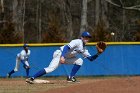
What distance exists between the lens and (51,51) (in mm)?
21688

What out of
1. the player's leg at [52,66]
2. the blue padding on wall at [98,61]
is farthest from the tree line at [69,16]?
the player's leg at [52,66]

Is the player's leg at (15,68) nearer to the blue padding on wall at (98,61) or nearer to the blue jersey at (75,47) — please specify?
the blue padding on wall at (98,61)

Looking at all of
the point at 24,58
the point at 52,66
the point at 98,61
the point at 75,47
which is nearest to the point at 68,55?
the point at 75,47

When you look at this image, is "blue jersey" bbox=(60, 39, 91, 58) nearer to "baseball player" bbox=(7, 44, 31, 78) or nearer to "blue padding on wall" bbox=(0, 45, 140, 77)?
"baseball player" bbox=(7, 44, 31, 78)

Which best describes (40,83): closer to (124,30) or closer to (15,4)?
(15,4)

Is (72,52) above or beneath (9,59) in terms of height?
above

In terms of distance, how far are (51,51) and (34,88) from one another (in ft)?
35.5

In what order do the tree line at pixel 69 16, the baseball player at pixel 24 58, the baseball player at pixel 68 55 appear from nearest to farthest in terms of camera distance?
the baseball player at pixel 68 55 < the baseball player at pixel 24 58 < the tree line at pixel 69 16

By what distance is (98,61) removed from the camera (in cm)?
2167

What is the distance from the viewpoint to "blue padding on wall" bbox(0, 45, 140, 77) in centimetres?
2153

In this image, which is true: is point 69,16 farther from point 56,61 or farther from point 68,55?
point 56,61

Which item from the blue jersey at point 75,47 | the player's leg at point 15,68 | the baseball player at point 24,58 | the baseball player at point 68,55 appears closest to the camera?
the baseball player at point 68,55

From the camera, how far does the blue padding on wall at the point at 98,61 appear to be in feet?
70.6

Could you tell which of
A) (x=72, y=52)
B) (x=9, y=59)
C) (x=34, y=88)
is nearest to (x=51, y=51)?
(x=9, y=59)
